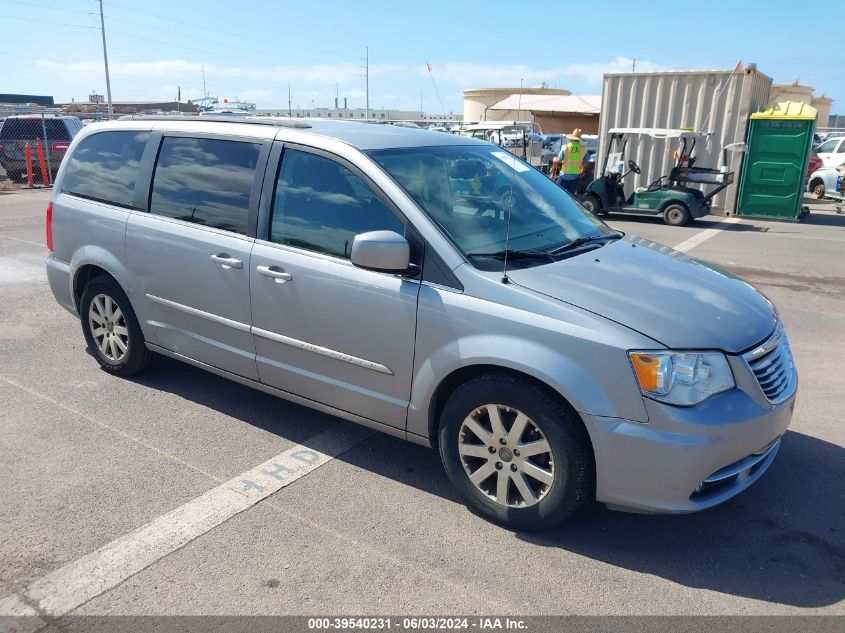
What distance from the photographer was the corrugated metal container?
51.4ft

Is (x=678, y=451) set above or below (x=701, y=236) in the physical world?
above

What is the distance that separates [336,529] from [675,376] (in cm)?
172

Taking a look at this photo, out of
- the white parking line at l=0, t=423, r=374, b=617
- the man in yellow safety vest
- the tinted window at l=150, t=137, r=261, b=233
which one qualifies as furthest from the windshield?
the man in yellow safety vest

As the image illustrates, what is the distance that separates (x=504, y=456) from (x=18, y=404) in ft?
11.3

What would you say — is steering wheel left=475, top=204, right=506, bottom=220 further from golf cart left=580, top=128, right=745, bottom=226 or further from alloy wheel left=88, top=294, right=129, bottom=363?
golf cart left=580, top=128, right=745, bottom=226

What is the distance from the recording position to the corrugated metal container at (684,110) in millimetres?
15672

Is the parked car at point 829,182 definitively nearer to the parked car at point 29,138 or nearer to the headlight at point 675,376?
the headlight at point 675,376

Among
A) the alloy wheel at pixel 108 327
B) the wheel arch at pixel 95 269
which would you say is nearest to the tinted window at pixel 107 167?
the wheel arch at pixel 95 269

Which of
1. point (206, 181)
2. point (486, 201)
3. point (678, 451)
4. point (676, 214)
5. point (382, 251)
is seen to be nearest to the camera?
point (678, 451)

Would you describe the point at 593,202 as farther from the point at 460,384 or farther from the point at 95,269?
the point at 460,384

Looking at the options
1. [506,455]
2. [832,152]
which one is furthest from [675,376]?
[832,152]

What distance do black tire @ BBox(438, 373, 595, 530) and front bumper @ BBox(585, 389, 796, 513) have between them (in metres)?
0.09

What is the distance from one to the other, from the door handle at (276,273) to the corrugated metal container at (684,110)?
1361 centimetres

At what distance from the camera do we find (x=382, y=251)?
3.26 metres
